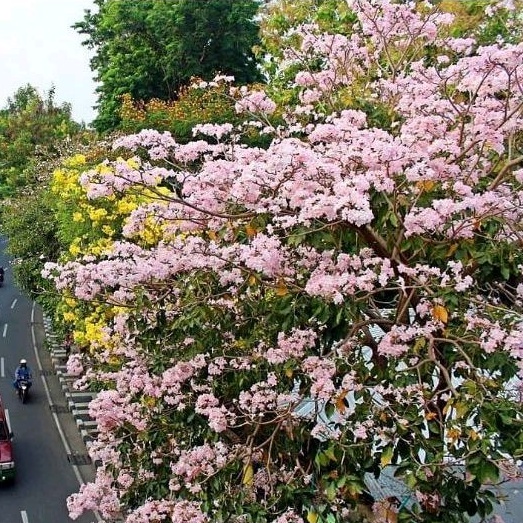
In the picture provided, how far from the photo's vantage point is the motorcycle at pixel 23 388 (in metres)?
16.8

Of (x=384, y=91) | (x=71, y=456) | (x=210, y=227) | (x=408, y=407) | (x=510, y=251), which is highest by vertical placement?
(x=384, y=91)

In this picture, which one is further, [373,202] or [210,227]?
[210,227]

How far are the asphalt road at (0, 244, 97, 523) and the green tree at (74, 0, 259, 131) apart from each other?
359 inches

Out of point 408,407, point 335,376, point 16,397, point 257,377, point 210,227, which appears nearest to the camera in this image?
point 408,407

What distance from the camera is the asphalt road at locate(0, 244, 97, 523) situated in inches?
463

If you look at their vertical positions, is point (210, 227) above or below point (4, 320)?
above

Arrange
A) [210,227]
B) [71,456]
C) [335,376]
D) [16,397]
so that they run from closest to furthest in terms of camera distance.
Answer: [335,376] → [210,227] → [71,456] → [16,397]

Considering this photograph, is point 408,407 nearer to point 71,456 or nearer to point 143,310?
point 143,310

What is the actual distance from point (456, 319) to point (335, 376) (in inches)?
35.4

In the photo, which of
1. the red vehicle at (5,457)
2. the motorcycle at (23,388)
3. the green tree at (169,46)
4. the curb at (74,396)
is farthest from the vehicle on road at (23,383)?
the green tree at (169,46)

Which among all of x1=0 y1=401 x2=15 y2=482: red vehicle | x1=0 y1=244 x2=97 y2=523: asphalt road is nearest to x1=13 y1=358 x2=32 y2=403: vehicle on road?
x1=0 y1=244 x2=97 y2=523: asphalt road

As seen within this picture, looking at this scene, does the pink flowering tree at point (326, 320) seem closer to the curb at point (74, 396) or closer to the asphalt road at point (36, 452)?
the asphalt road at point (36, 452)

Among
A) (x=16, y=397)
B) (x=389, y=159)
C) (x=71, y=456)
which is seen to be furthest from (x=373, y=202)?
(x=16, y=397)

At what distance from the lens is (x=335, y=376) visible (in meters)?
4.89
